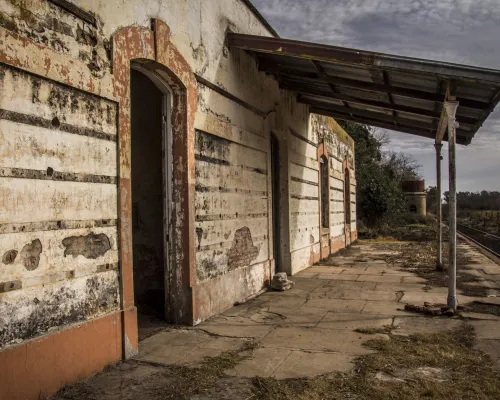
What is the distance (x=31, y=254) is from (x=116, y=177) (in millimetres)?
1221

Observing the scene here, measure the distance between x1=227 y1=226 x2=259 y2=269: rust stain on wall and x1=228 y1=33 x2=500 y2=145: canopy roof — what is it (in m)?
2.84

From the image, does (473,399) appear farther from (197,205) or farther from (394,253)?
(394,253)

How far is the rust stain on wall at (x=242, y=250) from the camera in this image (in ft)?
23.8

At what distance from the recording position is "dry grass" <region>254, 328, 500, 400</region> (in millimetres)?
Answer: 3723

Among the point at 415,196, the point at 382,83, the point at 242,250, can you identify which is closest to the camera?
the point at 242,250

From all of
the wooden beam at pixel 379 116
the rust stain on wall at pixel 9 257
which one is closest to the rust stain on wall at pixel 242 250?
the rust stain on wall at pixel 9 257

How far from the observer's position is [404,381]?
4.00m

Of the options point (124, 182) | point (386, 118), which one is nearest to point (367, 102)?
point (386, 118)

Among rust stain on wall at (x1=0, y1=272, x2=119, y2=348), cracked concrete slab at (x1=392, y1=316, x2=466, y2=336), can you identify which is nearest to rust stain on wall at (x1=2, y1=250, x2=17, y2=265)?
rust stain on wall at (x1=0, y1=272, x2=119, y2=348)

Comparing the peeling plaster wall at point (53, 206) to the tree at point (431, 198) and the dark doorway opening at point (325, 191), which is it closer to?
the dark doorway opening at point (325, 191)

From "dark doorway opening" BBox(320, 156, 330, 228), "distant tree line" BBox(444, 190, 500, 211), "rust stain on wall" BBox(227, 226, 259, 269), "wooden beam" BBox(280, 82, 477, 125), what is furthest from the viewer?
"distant tree line" BBox(444, 190, 500, 211)

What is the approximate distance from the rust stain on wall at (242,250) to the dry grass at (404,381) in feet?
9.25

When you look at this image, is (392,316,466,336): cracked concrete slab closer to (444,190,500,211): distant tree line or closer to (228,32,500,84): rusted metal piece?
(228,32,500,84): rusted metal piece

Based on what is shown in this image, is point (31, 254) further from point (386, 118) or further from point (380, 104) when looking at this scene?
point (386, 118)
